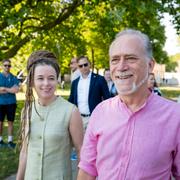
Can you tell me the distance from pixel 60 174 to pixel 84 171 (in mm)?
582

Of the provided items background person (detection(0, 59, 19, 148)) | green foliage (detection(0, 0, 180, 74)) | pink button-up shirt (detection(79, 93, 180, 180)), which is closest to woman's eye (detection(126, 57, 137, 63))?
pink button-up shirt (detection(79, 93, 180, 180))

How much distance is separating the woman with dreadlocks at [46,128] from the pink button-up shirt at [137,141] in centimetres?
66

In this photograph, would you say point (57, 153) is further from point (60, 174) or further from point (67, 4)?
point (67, 4)

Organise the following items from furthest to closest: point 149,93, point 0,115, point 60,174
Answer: point 0,115 → point 60,174 → point 149,93

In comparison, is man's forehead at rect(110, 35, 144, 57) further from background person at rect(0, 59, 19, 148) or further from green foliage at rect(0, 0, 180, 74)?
green foliage at rect(0, 0, 180, 74)

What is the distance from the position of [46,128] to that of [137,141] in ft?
3.27

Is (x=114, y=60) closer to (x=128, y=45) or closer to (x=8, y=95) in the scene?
(x=128, y=45)

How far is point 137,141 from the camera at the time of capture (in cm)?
212

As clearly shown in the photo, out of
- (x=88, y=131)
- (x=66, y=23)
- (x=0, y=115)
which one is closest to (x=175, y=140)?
(x=88, y=131)

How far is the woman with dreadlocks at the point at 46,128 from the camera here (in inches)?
115

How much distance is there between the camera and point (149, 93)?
2.26 m

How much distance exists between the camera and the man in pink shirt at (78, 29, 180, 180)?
208cm

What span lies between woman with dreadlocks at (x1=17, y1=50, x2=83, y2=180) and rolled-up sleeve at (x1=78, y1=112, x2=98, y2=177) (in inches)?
23.2

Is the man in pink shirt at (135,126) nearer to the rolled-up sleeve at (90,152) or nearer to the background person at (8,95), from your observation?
the rolled-up sleeve at (90,152)
